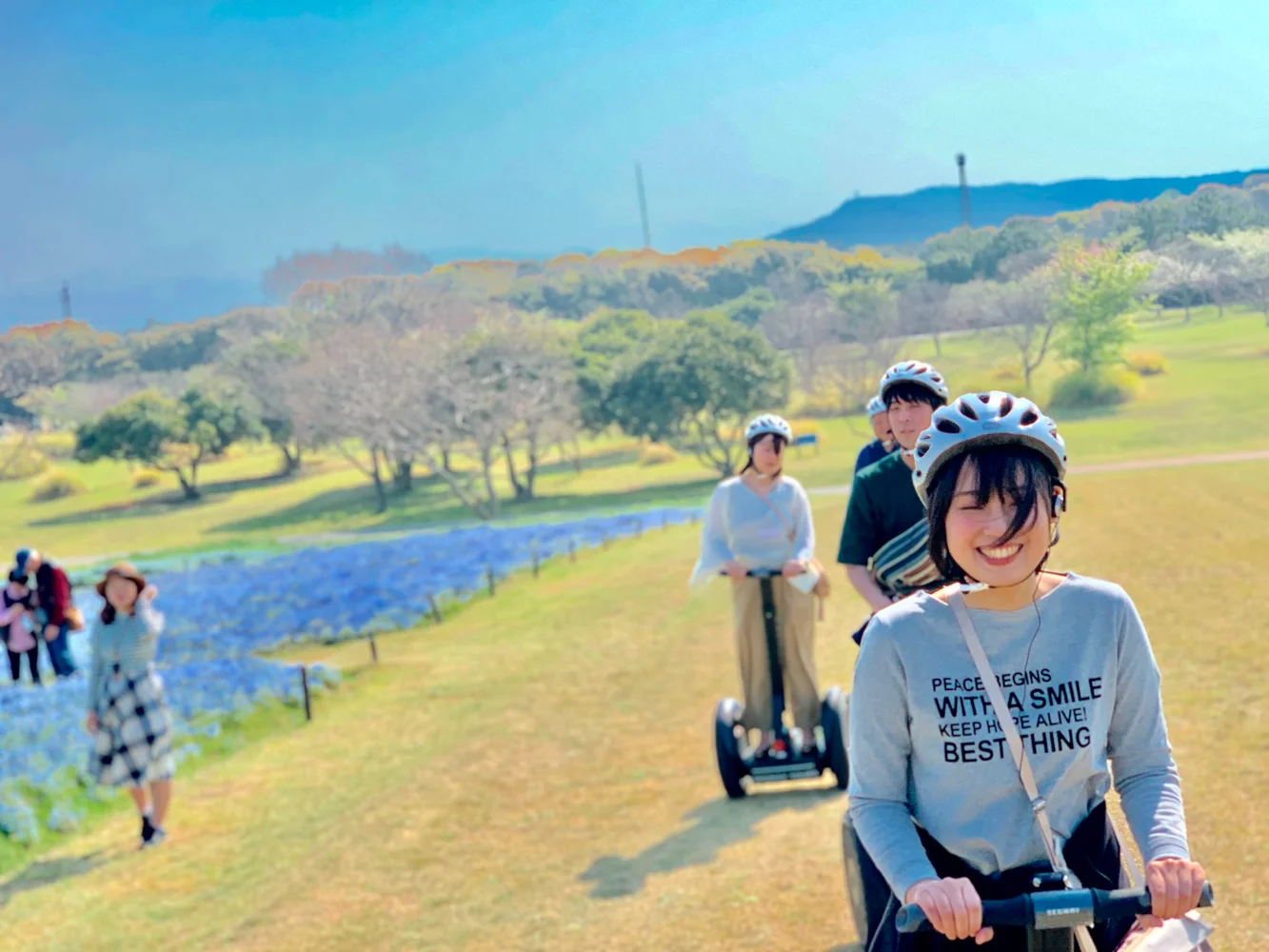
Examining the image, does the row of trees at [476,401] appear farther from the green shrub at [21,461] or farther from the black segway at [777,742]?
the black segway at [777,742]

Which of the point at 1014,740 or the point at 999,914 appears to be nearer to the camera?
the point at 999,914

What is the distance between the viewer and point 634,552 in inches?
773

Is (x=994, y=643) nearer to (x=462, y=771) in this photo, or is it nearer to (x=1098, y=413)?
(x=462, y=771)

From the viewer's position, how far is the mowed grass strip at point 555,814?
5.40m

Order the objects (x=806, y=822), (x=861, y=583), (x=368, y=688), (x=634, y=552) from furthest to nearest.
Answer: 1. (x=634, y=552)
2. (x=368, y=688)
3. (x=806, y=822)
4. (x=861, y=583)

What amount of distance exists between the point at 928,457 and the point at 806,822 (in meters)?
4.36

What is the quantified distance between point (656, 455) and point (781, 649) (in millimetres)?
29705

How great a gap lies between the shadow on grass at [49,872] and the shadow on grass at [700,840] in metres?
3.35

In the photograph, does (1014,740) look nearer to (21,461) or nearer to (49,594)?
(49,594)

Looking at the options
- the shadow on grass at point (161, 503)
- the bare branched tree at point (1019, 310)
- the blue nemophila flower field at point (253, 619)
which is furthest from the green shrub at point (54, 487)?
the bare branched tree at point (1019, 310)

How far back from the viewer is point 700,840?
6.33 meters

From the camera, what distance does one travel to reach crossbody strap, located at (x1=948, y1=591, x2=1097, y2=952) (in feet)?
7.09

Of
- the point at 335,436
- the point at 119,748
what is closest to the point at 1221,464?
the point at 119,748

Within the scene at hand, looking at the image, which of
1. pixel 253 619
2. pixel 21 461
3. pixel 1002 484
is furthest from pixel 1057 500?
pixel 21 461
